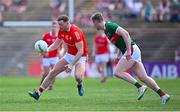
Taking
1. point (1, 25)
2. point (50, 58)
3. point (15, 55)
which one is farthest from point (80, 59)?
point (15, 55)

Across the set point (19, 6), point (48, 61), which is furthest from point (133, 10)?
point (48, 61)

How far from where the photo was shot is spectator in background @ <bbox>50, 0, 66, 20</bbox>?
42.9m

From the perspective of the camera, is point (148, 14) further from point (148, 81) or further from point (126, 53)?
point (126, 53)

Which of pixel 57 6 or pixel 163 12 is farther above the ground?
pixel 57 6

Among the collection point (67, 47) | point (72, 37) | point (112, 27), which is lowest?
point (67, 47)

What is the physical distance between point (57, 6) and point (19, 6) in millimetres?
2266

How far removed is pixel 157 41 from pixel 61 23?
83.2 feet

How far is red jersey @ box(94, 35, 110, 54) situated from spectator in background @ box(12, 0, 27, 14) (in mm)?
8474

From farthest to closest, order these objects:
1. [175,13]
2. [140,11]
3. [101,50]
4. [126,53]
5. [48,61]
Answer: [140,11]
[175,13]
[101,50]
[48,61]
[126,53]

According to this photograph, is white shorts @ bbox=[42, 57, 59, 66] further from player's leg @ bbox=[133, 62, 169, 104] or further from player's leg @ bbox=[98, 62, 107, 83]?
player's leg @ bbox=[133, 62, 169, 104]

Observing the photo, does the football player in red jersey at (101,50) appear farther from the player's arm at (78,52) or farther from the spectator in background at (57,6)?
the player's arm at (78,52)

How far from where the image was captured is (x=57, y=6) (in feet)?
144

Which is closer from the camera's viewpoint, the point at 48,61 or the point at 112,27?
the point at 112,27

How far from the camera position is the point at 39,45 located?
21125 millimetres
